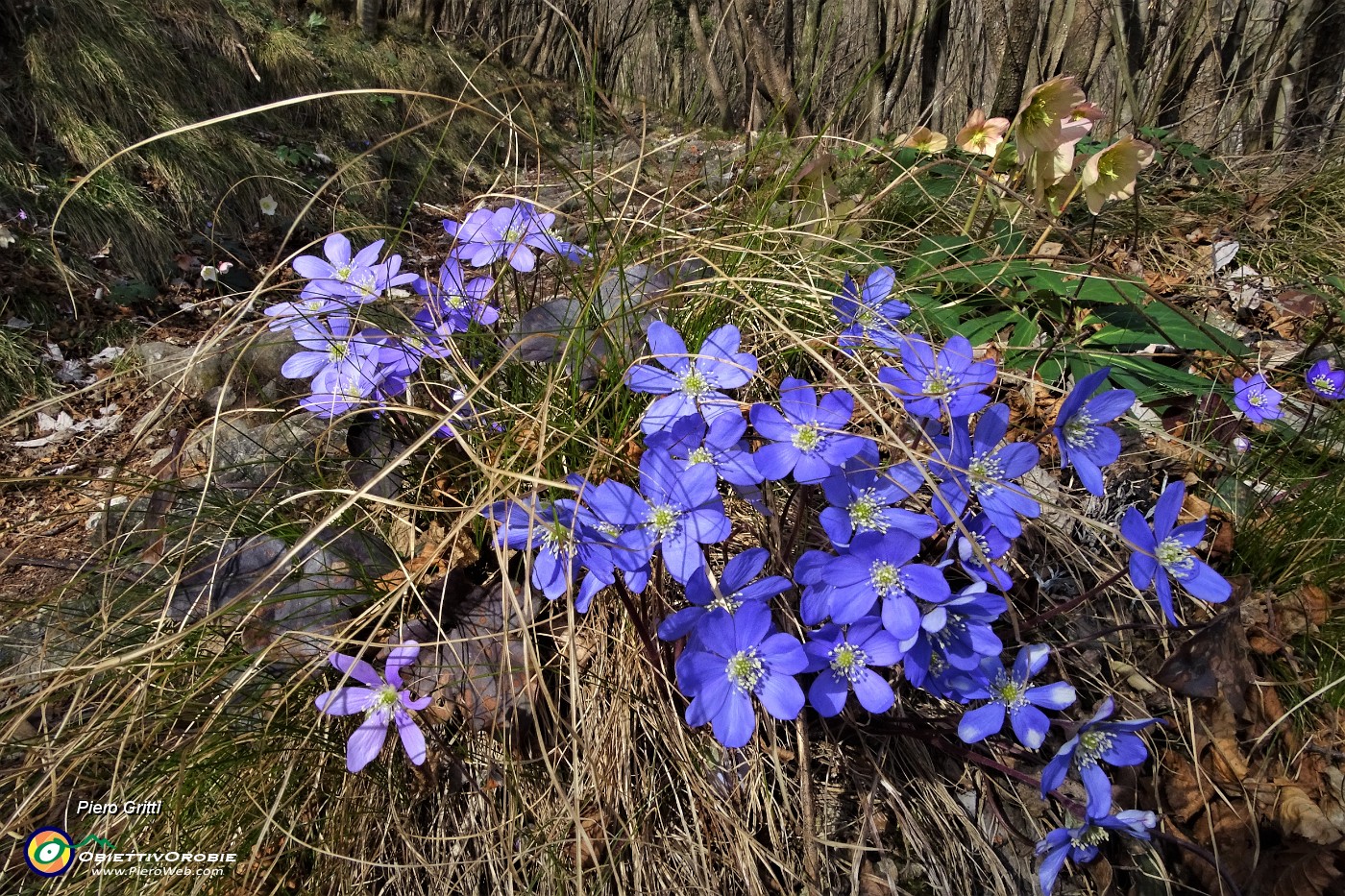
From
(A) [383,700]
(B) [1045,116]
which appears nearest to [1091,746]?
(A) [383,700]

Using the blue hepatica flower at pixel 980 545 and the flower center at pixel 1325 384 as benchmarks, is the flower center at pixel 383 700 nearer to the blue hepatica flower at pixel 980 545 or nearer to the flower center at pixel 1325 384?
the blue hepatica flower at pixel 980 545

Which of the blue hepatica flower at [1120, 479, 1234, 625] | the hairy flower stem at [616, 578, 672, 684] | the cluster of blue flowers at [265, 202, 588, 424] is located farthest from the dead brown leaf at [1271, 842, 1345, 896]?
the cluster of blue flowers at [265, 202, 588, 424]

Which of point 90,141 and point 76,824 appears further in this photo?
point 90,141

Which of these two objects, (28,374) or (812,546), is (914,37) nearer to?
(812,546)

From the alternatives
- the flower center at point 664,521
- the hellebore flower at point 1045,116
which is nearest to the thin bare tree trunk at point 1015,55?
the hellebore flower at point 1045,116

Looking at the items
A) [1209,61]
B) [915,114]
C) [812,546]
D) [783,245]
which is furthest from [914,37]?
[812,546]

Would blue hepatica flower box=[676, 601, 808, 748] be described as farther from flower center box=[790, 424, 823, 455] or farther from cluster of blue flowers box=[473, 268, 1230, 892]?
flower center box=[790, 424, 823, 455]

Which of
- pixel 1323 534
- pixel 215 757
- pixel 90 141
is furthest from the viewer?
pixel 90 141

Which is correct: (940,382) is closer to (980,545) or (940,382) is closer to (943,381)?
(943,381)
